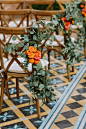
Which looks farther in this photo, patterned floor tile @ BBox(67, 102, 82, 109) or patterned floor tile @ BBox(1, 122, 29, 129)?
patterned floor tile @ BBox(67, 102, 82, 109)

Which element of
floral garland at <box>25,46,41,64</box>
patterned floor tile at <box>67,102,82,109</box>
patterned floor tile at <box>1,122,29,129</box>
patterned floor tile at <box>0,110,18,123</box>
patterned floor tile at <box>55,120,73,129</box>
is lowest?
patterned floor tile at <box>1,122,29,129</box>

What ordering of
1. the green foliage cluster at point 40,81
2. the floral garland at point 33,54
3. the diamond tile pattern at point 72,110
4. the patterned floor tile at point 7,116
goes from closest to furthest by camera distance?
1. the floral garland at point 33,54
2. the green foliage cluster at point 40,81
3. the diamond tile pattern at point 72,110
4. the patterned floor tile at point 7,116

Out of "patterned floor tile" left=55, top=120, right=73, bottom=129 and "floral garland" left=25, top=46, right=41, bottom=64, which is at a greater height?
"floral garland" left=25, top=46, right=41, bottom=64

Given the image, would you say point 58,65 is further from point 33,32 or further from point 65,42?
point 33,32

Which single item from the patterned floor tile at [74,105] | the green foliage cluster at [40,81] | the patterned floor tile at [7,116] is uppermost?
the green foliage cluster at [40,81]

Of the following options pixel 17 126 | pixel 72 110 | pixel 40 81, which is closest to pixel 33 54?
pixel 40 81

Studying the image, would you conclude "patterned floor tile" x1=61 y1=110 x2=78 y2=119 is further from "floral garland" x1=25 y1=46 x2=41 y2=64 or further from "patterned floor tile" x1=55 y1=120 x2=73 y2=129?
"floral garland" x1=25 y1=46 x2=41 y2=64

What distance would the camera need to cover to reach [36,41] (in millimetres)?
2676

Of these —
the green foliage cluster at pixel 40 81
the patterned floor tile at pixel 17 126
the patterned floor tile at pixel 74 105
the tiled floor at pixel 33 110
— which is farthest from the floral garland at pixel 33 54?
the patterned floor tile at pixel 74 105

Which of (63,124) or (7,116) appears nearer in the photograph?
(63,124)

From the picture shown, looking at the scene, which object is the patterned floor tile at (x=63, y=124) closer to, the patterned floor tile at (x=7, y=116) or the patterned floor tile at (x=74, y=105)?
the patterned floor tile at (x=74, y=105)

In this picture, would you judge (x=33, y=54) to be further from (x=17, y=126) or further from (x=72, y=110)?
(x=72, y=110)

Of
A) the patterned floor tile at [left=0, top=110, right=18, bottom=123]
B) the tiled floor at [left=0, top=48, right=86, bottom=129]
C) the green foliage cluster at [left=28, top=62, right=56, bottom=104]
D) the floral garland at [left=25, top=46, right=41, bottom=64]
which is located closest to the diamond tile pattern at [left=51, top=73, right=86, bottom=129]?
the tiled floor at [left=0, top=48, right=86, bottom=129]

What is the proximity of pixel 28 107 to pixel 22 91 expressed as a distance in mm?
535
